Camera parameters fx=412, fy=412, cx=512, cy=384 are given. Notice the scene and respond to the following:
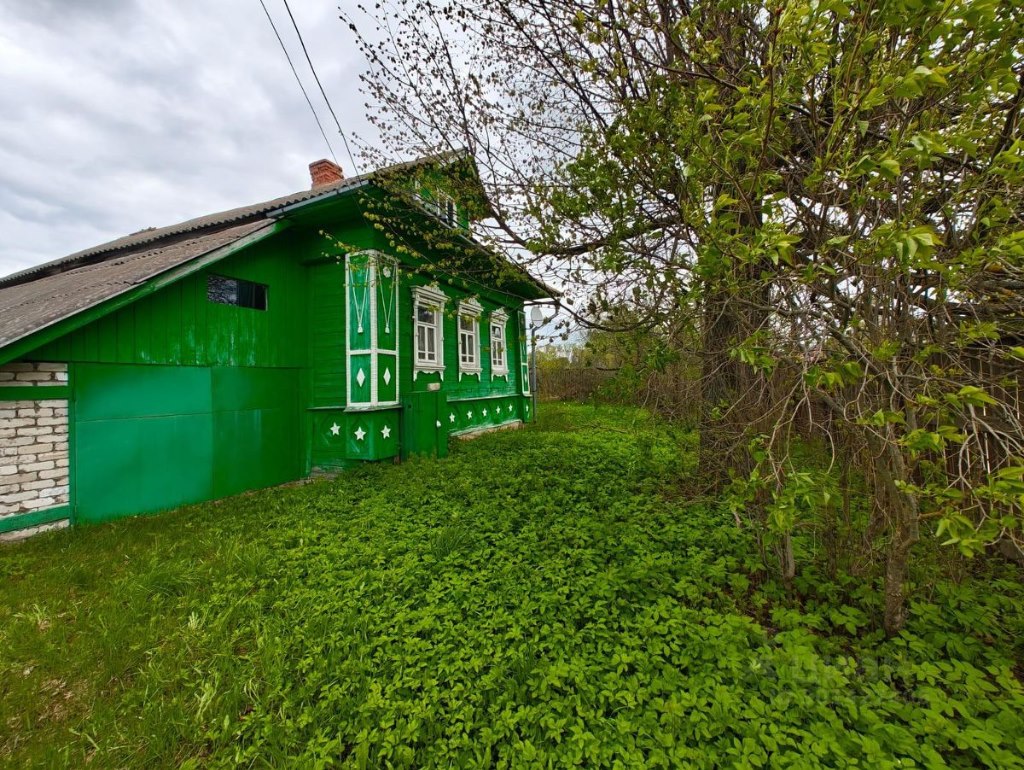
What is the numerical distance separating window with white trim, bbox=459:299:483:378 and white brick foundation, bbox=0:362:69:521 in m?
6.50

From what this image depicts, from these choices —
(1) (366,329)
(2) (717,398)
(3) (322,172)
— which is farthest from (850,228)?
(3) (322,172)

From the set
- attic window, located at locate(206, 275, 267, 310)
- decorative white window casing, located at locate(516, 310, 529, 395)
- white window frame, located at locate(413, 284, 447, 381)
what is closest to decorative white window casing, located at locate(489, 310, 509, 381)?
decorative white window casing, located at locate(516, 310, 529, 395)

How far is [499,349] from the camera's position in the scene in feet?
39.3

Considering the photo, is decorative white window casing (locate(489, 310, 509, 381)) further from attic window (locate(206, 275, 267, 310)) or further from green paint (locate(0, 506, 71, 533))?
green paint (locate(0, 506, 71, 533))

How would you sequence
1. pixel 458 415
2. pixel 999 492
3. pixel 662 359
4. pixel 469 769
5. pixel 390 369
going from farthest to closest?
pixel 458 415
pixel 390 369
pixel 662 359
pixel 469 769
pixel 999 492

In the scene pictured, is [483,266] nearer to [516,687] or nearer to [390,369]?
[390,369]

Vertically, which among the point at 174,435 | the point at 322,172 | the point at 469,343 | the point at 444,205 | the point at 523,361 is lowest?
the point at 174,435

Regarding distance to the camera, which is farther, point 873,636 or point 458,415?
point 458,415

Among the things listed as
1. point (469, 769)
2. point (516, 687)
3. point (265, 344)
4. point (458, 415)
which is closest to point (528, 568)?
point (516, 687)

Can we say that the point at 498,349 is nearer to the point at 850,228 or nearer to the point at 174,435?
the point at 174,435

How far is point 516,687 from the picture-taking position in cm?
215

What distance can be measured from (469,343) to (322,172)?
5818 mm

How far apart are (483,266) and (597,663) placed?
19.0ft

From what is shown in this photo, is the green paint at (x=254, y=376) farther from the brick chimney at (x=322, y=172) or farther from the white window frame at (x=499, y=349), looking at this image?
the brick chimney at (x=322, y=172)
